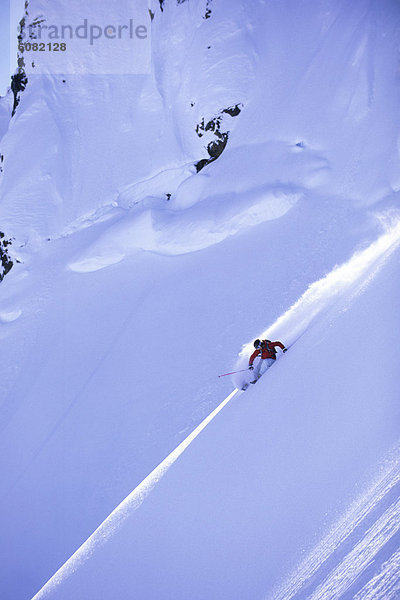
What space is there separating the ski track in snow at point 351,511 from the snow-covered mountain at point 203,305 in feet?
0.07

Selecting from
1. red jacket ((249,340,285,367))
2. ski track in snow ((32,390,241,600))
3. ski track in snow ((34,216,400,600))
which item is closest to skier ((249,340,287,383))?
red jacket ((249,340,285,367))

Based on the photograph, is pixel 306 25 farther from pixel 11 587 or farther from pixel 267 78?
pixel 11 587

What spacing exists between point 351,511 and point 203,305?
5908 millimetres

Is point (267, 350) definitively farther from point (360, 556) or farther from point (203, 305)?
point (360, 556)

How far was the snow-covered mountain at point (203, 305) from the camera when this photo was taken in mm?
3068

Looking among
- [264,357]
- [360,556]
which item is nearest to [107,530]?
[264,357]

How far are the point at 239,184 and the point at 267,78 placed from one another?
407 cm

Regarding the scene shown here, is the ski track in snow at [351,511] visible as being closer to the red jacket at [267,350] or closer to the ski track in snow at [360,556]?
the ski track in snow at [360,556]

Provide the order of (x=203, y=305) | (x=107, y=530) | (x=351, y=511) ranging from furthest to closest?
1. (x=203, y=305)
2. (x=107, y=530)
3. (x=351, y=511)

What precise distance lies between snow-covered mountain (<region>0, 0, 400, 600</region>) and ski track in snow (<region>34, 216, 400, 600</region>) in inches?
0.8

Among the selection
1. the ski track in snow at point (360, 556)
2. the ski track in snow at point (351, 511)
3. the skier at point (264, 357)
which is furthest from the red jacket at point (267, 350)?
the ski track in snow at point (360, 556)

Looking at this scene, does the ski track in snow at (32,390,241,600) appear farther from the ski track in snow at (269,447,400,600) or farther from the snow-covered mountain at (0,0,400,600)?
the ski track in snow at (269,447,400,600)

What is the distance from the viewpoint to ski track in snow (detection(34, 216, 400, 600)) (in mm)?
2410

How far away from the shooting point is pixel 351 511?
2.64 metres
